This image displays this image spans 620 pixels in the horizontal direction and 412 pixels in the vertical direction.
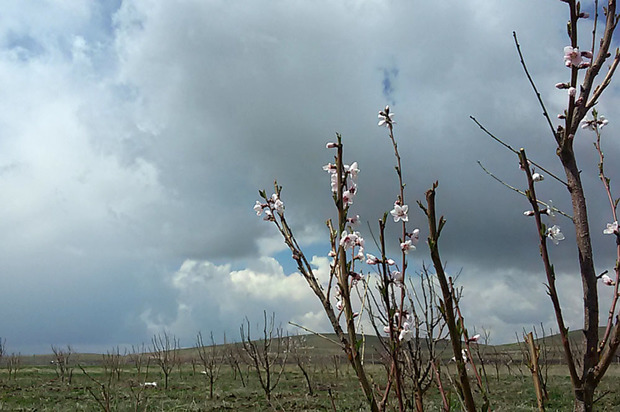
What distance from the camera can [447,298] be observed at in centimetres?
101

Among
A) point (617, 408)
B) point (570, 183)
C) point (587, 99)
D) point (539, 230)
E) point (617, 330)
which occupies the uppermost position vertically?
point (587, 99)

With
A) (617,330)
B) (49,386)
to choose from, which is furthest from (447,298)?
(49,386)

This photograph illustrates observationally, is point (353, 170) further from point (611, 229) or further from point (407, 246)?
point (611, 229)

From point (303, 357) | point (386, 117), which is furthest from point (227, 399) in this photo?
point (386, 117)

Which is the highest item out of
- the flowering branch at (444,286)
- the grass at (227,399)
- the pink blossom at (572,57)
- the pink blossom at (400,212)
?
the pink blossom at (572,57)

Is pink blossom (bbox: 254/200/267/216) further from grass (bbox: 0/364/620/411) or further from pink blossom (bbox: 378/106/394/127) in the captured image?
grass (bbox: 0/364/620/411)

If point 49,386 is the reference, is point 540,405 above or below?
above

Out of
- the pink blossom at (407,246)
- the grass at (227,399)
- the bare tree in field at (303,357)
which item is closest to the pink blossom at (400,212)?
the pink blossom at (407,246)

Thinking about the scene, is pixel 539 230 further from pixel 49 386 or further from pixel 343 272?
pixel 49 386

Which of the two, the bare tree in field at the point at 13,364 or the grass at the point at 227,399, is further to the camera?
the bare tree in field at the point at 13,364

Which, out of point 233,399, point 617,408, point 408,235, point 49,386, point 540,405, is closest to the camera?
point 540,405

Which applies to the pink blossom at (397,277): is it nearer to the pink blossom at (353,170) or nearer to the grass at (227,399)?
the pink blossom at (353,170)

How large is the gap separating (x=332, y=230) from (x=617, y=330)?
0.75m

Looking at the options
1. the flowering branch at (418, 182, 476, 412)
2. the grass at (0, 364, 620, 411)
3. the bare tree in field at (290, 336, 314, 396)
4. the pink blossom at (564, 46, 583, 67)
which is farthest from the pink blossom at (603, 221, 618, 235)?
the bare tree in field at (290, 336, 314, 396)
